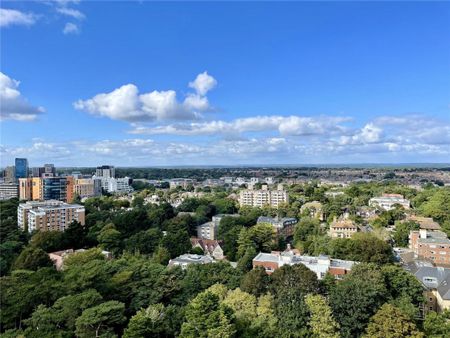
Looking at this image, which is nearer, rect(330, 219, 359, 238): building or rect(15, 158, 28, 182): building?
rect(330, 219, 359, 238): building

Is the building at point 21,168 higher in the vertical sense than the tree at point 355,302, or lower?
higher

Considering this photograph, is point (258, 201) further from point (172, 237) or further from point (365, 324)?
point (365, 324)

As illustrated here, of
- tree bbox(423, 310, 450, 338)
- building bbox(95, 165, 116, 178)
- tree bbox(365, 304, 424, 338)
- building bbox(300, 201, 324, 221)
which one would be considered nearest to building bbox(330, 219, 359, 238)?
building bbox(300, 201, 324, 221)

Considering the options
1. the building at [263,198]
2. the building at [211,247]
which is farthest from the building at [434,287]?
the building at [263,198]

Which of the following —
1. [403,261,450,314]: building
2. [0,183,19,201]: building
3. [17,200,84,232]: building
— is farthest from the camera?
[0,183,19,201]: building

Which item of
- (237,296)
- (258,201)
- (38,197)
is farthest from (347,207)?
(38,197)

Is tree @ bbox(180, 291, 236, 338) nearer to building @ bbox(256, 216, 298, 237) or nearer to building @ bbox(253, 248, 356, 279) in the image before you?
building @ bbox(253, 248, 356, 279)

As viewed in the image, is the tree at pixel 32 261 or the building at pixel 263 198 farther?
the building at pixel 263 198

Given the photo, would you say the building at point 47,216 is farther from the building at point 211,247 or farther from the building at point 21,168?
the building at point 21,168
